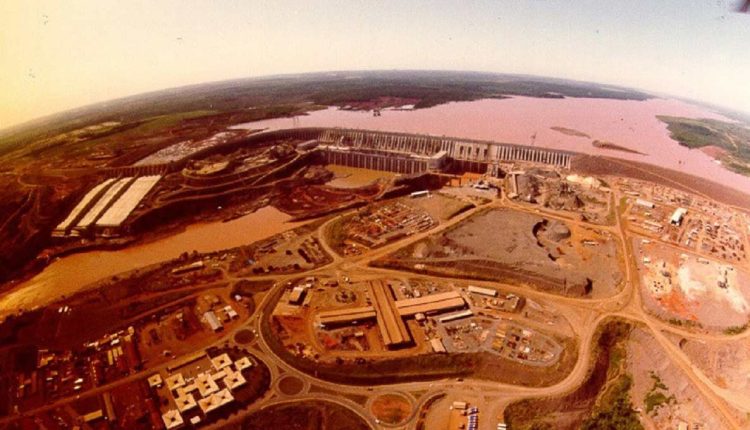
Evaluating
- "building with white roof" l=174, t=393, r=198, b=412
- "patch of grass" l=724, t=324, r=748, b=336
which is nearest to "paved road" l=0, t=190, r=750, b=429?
"patch of grass" l=724, t=324, r=748, b=336

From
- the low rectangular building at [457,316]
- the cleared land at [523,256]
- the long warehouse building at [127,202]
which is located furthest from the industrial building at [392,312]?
the long warehouse building at [127,202]

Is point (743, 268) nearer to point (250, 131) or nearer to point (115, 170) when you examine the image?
point (115, 170)

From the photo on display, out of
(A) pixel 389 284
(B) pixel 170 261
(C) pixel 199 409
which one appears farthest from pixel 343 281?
(B) pixel 170 261

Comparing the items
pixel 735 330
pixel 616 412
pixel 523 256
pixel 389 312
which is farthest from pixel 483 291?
pixel 735 330

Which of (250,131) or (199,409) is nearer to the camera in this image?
(199,409)

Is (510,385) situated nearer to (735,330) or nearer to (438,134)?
(735,330)

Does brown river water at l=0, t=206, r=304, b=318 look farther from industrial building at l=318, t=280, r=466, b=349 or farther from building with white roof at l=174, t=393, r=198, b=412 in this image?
building with white roof at l=174, t=393, r=198, b=412
